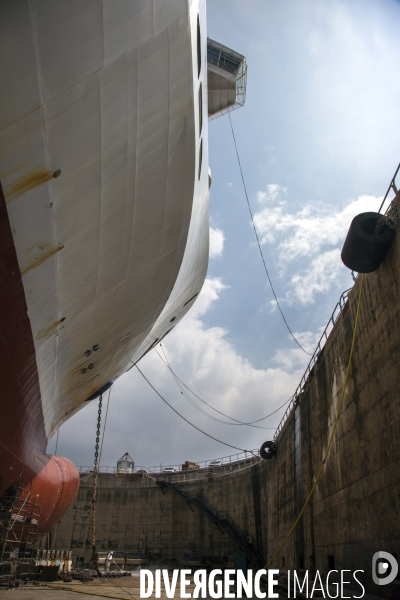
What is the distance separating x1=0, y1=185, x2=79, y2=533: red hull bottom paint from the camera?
14.6 feet

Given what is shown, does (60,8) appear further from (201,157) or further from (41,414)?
(41,414)

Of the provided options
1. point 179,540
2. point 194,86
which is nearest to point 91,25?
point 194,86

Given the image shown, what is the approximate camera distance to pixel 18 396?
6395 millimetres

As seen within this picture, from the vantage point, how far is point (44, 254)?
4.69 meters

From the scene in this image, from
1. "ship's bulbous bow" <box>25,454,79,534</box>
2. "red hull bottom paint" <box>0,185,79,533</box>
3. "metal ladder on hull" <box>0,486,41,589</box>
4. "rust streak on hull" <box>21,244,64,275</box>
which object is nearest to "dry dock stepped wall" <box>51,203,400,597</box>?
"rust streak on hull" <box>21,244,64,275</box>

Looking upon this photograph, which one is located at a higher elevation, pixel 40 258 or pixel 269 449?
pixel 40 258

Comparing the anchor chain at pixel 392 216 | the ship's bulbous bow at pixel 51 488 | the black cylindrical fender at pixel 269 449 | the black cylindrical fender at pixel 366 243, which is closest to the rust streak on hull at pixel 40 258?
the black cylindrical fender at pixel 366 243

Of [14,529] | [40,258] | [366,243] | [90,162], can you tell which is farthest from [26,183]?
[14,529]

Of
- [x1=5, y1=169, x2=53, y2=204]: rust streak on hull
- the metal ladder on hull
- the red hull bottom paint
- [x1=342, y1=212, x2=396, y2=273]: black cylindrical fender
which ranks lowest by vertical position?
the metal ladder on hull

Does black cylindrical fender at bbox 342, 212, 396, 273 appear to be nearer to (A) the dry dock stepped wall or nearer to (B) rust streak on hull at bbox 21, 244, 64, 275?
(A) the dry dock stepped wall

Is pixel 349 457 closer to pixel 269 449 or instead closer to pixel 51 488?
pixel 51 488

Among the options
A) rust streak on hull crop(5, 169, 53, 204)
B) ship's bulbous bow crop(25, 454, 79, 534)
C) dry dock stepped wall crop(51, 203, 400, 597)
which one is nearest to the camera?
rust streak on hull crop(5, 169, 53, 204)

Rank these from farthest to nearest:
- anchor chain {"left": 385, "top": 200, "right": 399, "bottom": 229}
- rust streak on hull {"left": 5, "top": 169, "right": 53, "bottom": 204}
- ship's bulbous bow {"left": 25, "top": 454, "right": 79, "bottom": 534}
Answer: ship's bulbous bow {"left": 25, "top": 454, "right": 79, "bottom": 534}, anchor chain {"left": 385, "top": 200, "right": 399, "bottom": 229}, rust streak on hull {"left": 5, "top": 169, "right": 53, "bottom": 204}

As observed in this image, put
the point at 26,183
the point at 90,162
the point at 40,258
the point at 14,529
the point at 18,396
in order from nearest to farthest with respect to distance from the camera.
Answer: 1. the point at 26,183
2. the point at 90,162
3. the point at 40,258
4. the point at 18,396
5. the point at 14,529
